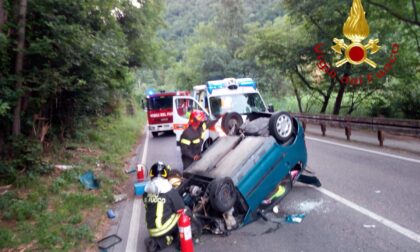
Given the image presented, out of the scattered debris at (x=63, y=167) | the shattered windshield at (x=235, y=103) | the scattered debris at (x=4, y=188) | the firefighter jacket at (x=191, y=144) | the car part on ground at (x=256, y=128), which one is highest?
the shattered windshield at (x=235, y=103)

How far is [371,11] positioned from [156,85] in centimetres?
7660

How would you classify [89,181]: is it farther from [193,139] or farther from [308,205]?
[308,205]

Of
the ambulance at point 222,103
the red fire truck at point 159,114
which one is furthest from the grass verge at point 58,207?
the red fire truck at point 159,114

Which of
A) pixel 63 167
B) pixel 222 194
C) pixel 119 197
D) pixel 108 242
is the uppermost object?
pixel 222 194

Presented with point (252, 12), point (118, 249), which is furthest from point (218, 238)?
point (252, 12)

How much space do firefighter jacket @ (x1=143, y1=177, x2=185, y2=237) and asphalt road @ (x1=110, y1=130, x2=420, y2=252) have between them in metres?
0.49

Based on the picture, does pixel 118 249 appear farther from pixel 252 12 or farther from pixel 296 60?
pixel 252 12

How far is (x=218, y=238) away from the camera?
5168mm

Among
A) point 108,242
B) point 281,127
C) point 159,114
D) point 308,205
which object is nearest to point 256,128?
point 281,127

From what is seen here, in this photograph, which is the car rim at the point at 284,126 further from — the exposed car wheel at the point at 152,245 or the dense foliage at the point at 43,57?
the dense foliage at the point at 43,57

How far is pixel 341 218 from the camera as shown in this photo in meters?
5.46

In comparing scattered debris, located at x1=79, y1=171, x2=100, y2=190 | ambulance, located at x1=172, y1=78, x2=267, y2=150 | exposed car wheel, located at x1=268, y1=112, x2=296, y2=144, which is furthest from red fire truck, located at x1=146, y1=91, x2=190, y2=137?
exposed car wheel, located at x1=268, y1=112, x2=296, y2=144

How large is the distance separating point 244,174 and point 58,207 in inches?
150

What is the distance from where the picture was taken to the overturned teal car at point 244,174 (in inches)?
205
